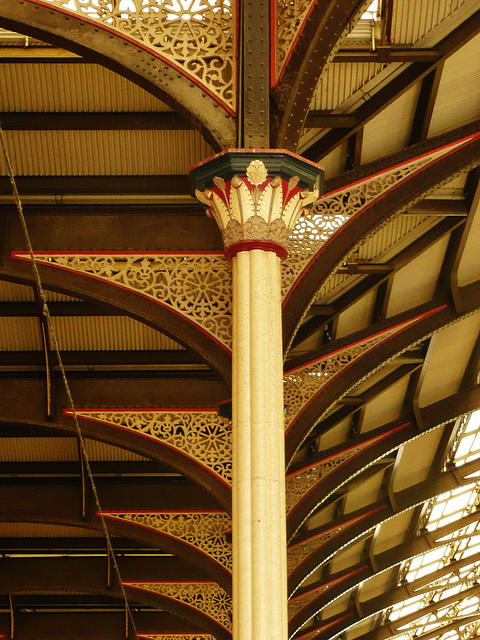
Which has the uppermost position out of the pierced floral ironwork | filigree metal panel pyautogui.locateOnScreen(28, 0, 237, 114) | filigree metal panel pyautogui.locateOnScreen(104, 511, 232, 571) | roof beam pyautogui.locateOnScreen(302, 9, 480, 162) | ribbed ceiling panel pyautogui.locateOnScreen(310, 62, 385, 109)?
ribbed ceiling panel pyautogui.locateOnScreen(310, 62, 385, 109)

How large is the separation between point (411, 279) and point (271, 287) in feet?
23.7

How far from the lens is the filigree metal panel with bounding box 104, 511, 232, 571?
1683cm

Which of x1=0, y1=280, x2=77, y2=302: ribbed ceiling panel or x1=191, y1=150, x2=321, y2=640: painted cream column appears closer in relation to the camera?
x1=191, y1=150, x2=321, y2=640: painted cream column

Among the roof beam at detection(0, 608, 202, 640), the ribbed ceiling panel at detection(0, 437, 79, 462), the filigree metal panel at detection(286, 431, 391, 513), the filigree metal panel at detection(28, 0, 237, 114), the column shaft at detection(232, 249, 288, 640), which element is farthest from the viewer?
the roof beam at detection(0, 608, 202, 640)

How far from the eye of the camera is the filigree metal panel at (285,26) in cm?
834

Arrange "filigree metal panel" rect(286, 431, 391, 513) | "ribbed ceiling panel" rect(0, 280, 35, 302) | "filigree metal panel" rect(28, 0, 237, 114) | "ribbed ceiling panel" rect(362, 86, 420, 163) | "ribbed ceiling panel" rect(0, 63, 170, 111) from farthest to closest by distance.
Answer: "filigree metal panel" rect(286, 431, 391, 513) → "ribbed ceiling panel" rect(0, 280, 35, 302) → "ribbed ceiling panel" rect(362, 86, 420, 163) → "ribbed ceiling panel" rect(0, 63, 170, 111) → "filigree metal panel" rect(28, 0, 237, 114)

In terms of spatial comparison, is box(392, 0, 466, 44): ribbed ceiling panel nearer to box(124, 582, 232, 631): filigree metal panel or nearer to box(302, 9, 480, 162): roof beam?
box(302, 9, 480, 162): roof beam

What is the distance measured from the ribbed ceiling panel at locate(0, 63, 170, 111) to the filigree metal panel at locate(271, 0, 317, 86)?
2.83 metres

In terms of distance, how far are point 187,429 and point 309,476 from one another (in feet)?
11.7

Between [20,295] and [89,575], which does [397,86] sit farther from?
[89,575]

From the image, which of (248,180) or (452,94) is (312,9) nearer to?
(248,180)

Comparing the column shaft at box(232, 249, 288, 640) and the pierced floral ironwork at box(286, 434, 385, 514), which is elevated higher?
the pierced floral ironwork at box(286, 434, 385, 514)

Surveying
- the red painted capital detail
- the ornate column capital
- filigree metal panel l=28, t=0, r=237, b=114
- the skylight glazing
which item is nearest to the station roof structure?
filigree metal panel l=28, t=0, r=237, b=114

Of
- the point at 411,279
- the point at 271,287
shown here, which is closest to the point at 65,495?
the point at 411,279
